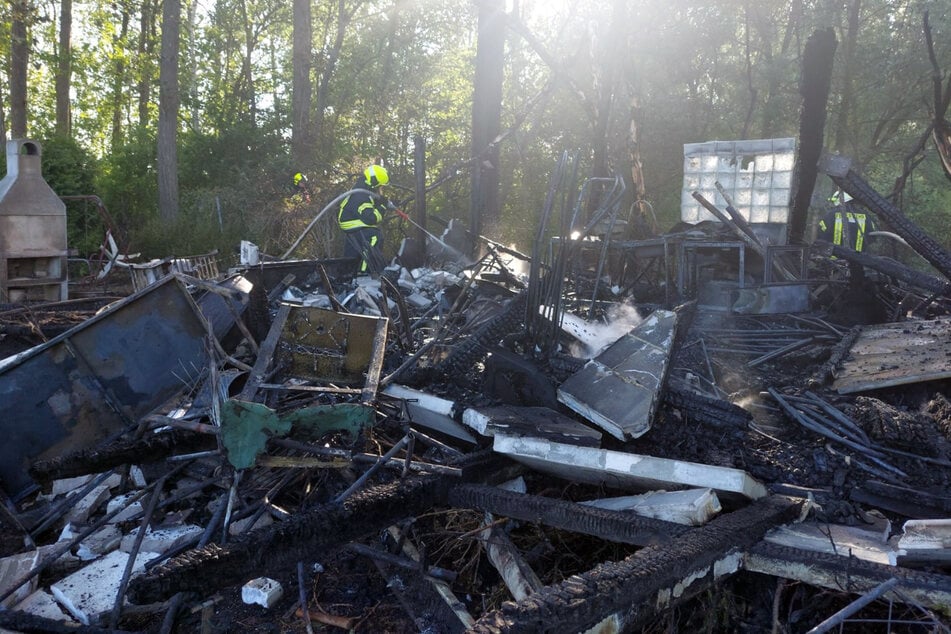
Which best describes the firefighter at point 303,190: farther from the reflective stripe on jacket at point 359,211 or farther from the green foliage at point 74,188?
the reflective stripe on jacket at point 359,211

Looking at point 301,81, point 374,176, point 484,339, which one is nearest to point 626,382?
point 484,339

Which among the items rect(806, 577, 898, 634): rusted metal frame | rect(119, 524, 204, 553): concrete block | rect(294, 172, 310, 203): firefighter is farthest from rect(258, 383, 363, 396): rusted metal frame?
rect(294, 172, 310, 203): firefighter

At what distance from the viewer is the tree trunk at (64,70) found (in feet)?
65.9

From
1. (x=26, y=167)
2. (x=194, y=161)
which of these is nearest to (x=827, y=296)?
(x=26, y=167)

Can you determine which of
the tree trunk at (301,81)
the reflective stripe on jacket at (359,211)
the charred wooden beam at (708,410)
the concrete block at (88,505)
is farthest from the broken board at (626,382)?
the tree trunk at (301,81)

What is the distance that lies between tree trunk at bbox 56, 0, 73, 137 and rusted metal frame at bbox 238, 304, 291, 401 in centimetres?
1806

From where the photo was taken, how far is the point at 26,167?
10734mm

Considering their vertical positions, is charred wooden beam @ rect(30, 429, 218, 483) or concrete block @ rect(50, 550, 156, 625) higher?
charred wooden beam @ rect(30, 429, 218, 483)

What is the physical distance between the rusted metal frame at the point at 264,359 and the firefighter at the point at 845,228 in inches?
280

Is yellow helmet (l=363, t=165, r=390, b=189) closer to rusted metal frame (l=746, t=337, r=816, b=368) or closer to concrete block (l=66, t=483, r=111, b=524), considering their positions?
rusted metal frame (l=746, t=337, r=816, b=368)

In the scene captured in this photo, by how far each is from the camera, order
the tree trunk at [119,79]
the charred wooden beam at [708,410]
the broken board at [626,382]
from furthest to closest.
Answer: the tree trunk at [119,79], the charred wooden beam at [708,410], the broken board at [626,382]

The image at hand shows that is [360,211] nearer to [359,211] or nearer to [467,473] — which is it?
[359,211]

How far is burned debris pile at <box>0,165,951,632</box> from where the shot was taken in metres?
2.96

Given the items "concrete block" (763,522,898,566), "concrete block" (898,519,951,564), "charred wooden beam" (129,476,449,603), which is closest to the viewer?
"charred wooden beam" (129,476,449,603)
